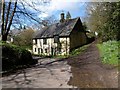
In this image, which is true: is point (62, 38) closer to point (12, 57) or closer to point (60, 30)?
point (60, 30)

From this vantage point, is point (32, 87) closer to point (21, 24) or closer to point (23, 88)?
point (23, 88)

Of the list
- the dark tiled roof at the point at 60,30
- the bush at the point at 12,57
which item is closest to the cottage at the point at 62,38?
the dark tiled roof at the point at 60,30

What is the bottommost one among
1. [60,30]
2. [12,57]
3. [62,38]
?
[12,57]

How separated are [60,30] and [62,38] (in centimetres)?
269

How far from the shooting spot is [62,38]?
43.8 m

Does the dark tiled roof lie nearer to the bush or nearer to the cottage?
the cottage

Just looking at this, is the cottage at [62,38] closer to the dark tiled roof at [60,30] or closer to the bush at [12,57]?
the dark tiled roof at [60,30]

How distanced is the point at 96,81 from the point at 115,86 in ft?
5.20

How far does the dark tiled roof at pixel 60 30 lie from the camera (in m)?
43.5

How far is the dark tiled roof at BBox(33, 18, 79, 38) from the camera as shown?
4353cm

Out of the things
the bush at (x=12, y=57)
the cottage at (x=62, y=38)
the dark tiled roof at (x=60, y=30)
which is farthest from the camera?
the dark tiled roof at (x=60, y=30)

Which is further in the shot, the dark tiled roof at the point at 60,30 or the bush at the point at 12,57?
the dark tiled roof at the point at 60,30

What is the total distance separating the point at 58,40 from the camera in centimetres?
4500

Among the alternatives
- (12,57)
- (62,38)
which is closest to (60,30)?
(62,38)
